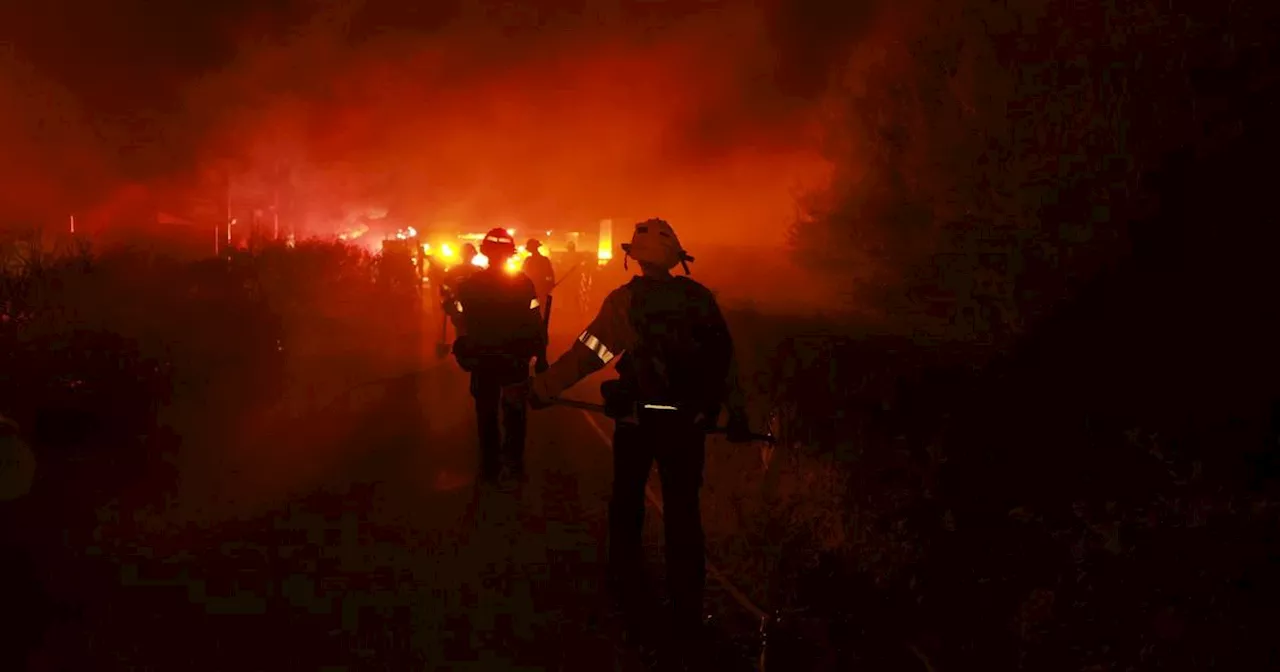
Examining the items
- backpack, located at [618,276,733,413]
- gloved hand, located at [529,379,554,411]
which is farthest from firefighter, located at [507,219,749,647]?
gloved hand, located at [529,379,554,411]

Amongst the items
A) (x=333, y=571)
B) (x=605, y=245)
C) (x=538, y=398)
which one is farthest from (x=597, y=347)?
(x=605, y=245)

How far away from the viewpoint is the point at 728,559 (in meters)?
5.49

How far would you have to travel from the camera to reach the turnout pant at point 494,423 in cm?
704

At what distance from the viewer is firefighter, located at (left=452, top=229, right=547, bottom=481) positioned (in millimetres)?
6953

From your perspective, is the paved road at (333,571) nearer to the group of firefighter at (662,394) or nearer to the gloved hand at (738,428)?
the group of firefighter at (662,394)

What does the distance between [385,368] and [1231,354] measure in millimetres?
11542

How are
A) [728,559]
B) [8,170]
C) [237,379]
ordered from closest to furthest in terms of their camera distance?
[728,559]
[237,379]
[8,170]

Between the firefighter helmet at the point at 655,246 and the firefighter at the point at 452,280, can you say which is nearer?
the firefighter helmet at the point at 655,246

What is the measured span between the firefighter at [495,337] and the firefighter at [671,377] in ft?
8.56

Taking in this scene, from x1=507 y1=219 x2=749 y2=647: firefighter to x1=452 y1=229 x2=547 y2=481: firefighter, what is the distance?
2.61 meters

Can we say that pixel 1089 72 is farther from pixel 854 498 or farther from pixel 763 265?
pixel 763 265

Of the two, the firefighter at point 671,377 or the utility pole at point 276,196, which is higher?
the utility pole at point 276,196

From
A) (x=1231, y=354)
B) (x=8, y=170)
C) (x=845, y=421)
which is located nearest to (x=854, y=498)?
(x=845, y=421)

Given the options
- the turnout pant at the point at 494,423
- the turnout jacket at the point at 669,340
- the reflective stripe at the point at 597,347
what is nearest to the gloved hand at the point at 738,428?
Result: the turnout jacket at the point at 669,340
